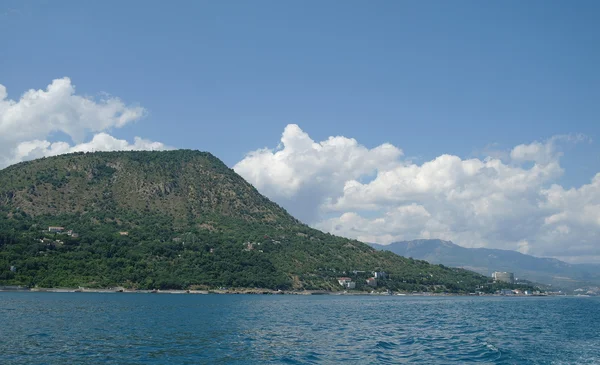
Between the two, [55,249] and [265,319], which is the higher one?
[55,249]

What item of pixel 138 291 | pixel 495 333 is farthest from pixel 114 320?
pixel 138 291

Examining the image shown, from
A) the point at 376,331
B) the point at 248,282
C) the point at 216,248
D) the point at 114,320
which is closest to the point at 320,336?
the point at 376,331

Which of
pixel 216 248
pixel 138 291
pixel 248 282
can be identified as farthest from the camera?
pixel 216 248

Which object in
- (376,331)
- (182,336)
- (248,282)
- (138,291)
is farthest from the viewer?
(248,282)

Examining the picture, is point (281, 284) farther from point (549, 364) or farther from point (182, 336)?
point (549, 364)

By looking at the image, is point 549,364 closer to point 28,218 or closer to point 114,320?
point 114,320

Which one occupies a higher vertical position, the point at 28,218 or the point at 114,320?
the point at 28,218

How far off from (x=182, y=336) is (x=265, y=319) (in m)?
23.4

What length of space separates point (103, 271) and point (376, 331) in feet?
399

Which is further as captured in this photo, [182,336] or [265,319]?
[265,319]

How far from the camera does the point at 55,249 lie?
537 feet

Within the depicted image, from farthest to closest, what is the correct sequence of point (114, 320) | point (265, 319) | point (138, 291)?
point (138, 291) → point (265, 319) → point (114, 320)

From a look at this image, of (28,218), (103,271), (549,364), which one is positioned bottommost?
(549,364)

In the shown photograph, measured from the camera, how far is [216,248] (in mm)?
196500
